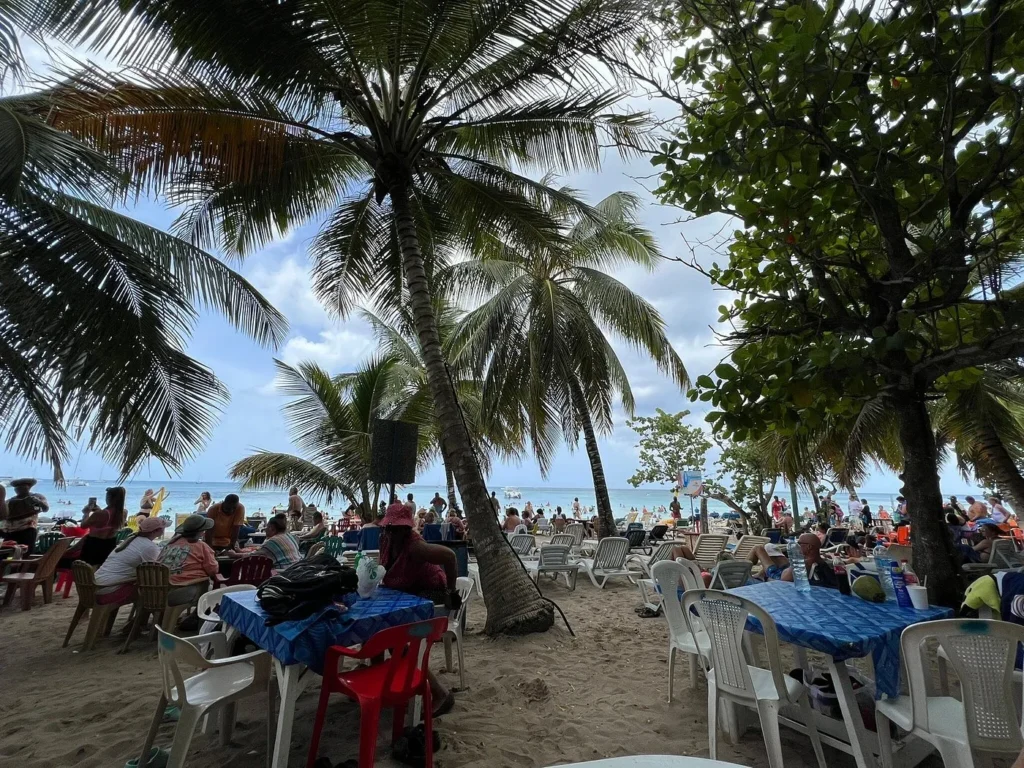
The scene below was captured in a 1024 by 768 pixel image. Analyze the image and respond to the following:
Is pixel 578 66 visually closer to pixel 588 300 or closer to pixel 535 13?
pixel 535 13

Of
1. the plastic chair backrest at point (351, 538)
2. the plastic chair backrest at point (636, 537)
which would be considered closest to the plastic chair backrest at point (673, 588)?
the plastic chair backrest at point (351, 538)

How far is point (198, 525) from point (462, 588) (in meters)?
3.24

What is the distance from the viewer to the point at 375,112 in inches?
261

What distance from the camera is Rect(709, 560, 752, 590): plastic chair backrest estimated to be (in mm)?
5895

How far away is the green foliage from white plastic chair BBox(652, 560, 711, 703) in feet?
62.1

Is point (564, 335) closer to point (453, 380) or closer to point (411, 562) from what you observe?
point (453, 380)

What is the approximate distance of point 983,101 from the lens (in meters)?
3.05

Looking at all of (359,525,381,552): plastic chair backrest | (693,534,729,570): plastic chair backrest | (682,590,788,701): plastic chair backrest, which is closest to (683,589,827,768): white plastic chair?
(682,590,788,701): plastic chair backrest

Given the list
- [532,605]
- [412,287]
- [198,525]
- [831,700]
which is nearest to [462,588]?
[532,605]

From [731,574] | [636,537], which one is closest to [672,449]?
[636,537]

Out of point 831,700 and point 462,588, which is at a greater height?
point 462,588

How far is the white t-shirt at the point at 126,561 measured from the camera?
5457 millimetres

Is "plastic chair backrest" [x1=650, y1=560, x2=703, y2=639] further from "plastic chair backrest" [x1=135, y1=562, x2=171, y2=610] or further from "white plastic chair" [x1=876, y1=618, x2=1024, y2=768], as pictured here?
"plastic chair backrest" [x1=135, y1=562, x2=171, y2=610]

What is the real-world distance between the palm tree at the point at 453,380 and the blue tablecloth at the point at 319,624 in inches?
247
